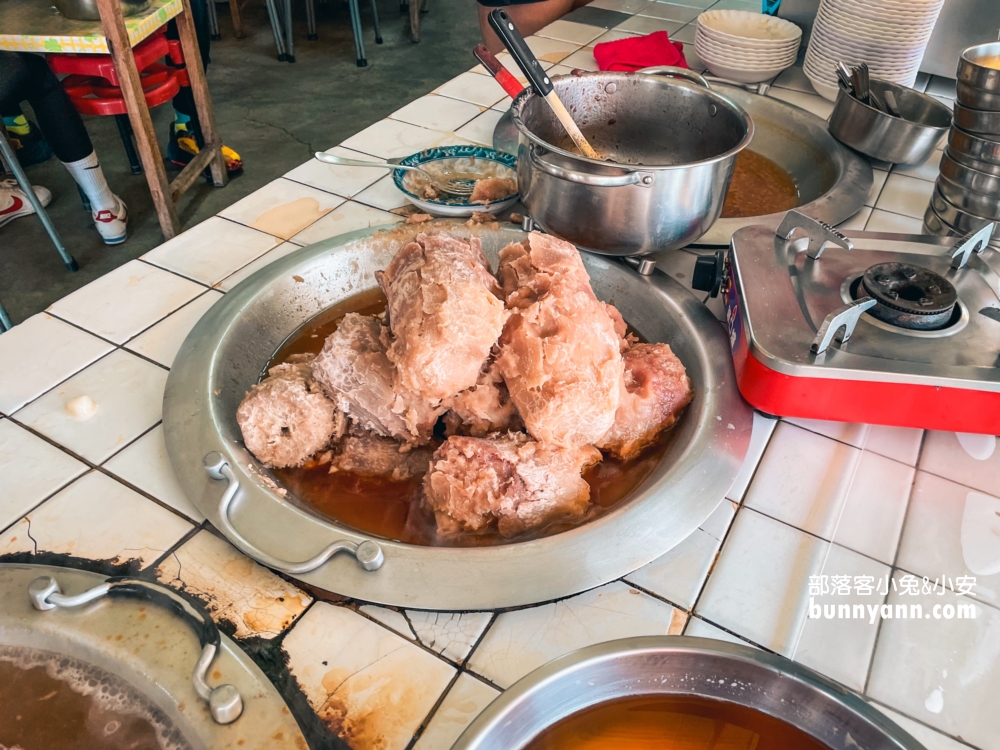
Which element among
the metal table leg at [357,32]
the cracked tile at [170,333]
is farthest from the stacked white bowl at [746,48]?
the metal table leg at [357,32]

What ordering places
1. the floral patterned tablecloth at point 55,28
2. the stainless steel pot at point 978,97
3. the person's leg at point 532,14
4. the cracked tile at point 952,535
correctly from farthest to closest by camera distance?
the person's leg at point 532,14
the floral patterned tablecloth at point 55,28
the stainless steel pot at point 978,97
the cracked tile at point 952,535

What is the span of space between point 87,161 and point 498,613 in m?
3.81

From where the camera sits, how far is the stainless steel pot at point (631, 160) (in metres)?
1.42

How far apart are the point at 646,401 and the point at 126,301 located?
1216 millimetres

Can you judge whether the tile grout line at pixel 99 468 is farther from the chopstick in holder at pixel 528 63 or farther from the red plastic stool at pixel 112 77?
the red plastic stool at pixel 112 77

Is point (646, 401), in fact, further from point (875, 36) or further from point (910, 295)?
point (875, 36)

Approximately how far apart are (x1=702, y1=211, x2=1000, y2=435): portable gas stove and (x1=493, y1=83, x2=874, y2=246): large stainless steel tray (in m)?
0.34

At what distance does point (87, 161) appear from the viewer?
366 centimetres

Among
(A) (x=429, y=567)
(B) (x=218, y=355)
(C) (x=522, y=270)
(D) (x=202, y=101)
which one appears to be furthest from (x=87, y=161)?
(A) (x=429, y=567)

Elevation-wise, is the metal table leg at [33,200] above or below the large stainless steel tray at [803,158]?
below

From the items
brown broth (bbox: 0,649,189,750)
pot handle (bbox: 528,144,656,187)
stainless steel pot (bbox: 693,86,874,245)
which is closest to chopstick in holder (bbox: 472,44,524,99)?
pot handle (bbox: 528,144,656,187)

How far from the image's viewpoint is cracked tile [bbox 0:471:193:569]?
110 centimetres

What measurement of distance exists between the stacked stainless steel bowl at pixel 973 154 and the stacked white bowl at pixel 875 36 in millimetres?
675

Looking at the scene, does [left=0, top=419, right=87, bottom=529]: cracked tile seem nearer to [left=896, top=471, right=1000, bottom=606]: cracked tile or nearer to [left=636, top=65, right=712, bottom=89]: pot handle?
[left=896, top=471, right=1000, bottom=606]: cracked tile
